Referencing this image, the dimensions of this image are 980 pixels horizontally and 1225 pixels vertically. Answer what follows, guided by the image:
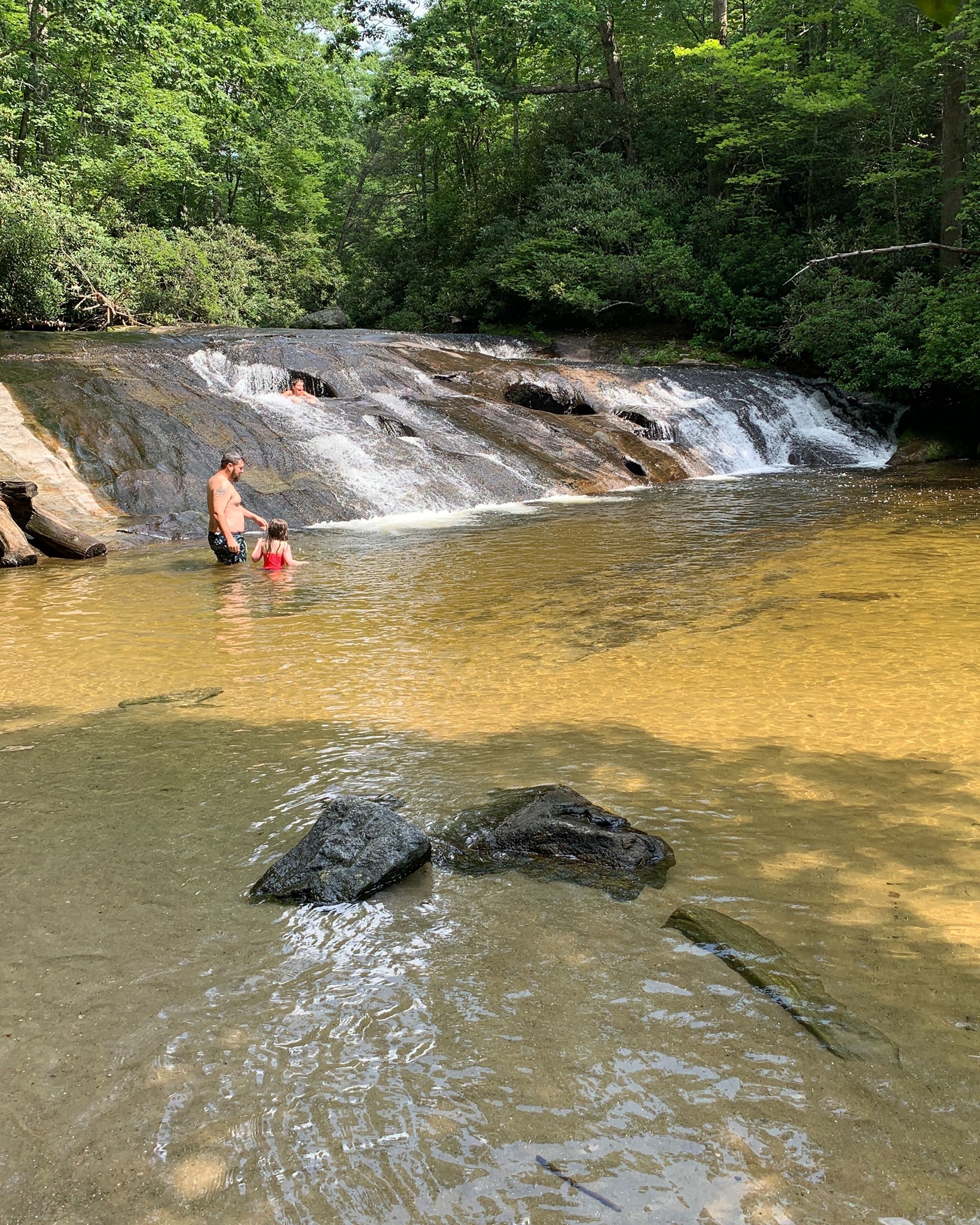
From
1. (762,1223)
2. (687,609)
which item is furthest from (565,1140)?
(687,609)

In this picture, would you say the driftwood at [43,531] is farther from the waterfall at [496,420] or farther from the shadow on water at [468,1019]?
the shadow on water at [468,1019]

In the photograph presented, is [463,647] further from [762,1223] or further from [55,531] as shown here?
[55,531]

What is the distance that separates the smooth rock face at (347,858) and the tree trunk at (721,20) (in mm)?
29609

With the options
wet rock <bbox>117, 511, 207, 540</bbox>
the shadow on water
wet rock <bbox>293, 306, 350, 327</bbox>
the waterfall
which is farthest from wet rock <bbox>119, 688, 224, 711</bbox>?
wet rock <bbox>293, 306, 350, 327</bbox>

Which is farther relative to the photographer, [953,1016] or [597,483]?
[597,483]

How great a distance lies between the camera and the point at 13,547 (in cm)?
1049

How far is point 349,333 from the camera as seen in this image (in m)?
22.5

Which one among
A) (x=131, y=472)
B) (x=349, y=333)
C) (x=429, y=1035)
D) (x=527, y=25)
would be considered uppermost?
(x=527, y=25)

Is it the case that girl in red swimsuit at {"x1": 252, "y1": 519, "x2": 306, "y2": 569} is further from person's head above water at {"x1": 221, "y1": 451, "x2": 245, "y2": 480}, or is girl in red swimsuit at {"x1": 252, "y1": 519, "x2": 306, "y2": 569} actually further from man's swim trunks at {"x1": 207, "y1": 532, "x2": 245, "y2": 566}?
person's head above water at {"x1": 221, "y1": 451, "x2": 245, "y2": 480}

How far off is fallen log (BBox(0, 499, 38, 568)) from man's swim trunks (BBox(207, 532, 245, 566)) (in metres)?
2.09

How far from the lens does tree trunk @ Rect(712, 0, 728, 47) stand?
26.9 meters

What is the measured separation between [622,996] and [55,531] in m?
9.98

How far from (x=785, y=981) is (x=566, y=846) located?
3.18 feet

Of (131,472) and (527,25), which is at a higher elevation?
(527,25)
